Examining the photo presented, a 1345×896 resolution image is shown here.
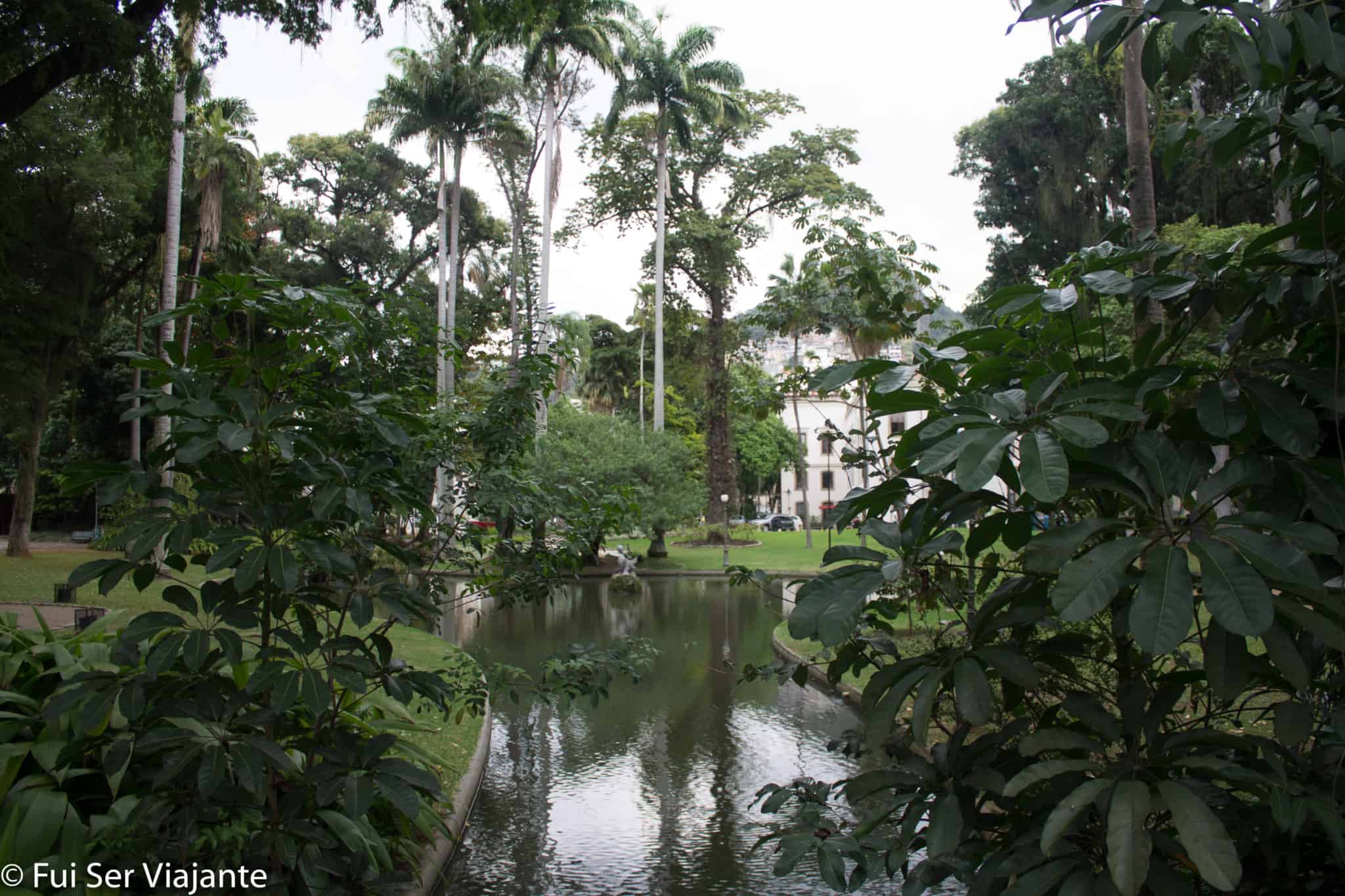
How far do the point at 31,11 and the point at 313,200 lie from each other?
3301cm

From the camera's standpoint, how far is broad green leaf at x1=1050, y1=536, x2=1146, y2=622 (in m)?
1.68

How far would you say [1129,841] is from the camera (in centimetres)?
172

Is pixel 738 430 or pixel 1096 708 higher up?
pixel 738 430

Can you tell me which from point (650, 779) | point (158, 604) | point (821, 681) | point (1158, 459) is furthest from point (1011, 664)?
point (158, 604)

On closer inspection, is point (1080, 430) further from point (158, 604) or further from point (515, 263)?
point (515, 263)

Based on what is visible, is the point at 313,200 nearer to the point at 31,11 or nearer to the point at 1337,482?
the point at 31,11

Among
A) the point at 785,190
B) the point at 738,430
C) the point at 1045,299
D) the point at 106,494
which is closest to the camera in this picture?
the point at 1045,299

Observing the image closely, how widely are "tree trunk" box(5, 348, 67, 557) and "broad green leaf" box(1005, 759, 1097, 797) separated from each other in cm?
2071

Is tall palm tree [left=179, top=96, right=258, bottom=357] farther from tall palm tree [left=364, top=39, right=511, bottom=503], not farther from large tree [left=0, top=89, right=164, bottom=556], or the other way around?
tall palm tree [left=364, top=39, right=511, bottom=503]

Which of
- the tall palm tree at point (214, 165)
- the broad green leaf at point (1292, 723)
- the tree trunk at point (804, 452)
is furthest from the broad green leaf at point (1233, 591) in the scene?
the tall palm tree at point (214, 165)

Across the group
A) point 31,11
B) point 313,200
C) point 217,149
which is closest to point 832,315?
point 31,11

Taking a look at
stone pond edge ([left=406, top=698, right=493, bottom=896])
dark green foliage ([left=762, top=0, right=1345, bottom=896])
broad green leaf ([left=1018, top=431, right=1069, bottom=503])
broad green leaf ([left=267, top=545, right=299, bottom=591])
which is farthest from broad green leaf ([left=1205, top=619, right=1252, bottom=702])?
stone pond edge ([left=406, top=698, right=493, bottom=896])

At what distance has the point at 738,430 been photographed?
188 ft

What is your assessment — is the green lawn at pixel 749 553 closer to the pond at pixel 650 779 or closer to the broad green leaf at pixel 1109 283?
the pond at pixel 650 779
